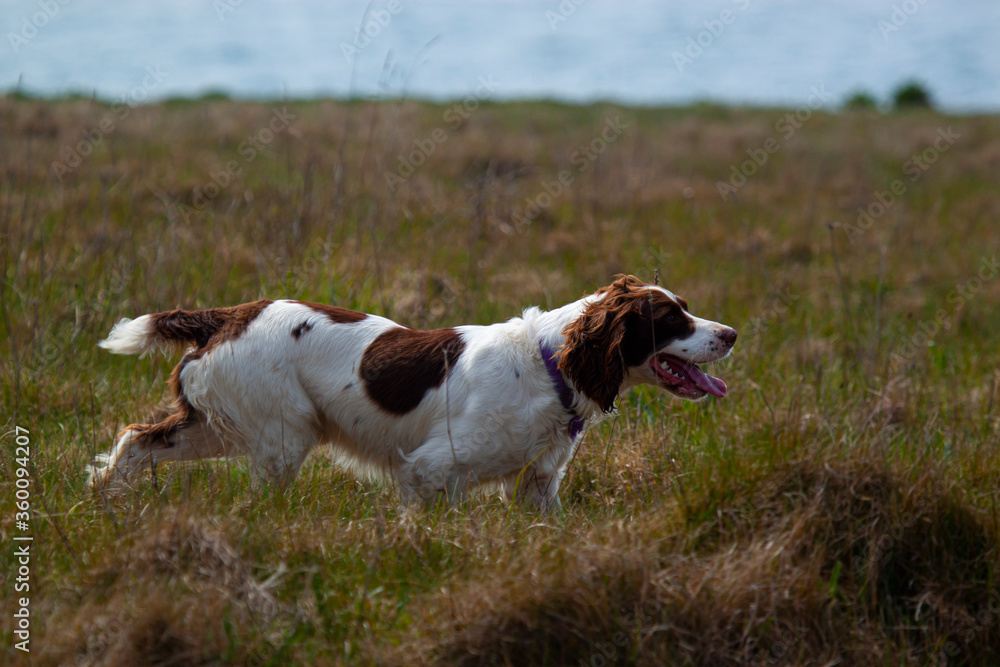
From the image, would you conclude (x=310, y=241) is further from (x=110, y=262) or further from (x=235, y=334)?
(x=235, y=334)

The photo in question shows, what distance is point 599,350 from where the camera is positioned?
10.5 ft

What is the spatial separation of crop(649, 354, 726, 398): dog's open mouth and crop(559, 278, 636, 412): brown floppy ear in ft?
0.65

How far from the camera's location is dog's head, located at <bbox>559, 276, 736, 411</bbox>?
10.5 feet

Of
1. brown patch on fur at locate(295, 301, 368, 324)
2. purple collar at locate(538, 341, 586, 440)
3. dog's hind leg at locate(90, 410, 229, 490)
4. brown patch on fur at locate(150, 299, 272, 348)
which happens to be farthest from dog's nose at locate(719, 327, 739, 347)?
dog's hind leg at locate(90, 410, 229, 490)

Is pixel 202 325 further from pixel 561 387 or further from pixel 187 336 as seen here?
pixel 561 387

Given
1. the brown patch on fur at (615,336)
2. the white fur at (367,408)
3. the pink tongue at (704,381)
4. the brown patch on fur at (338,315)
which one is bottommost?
the white fur at (367,408)

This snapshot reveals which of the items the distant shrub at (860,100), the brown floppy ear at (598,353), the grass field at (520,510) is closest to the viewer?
the grass field at (520,510)

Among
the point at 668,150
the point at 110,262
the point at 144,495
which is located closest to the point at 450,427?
the point at 144,495

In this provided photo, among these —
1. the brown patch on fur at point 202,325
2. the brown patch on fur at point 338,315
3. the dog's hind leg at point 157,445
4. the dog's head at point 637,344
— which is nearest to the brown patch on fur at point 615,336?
the dog's head at point 637,344

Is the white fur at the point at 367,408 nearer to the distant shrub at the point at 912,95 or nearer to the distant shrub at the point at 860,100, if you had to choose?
the distant shrub at the point at 860,100

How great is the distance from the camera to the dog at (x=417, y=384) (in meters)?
3.21

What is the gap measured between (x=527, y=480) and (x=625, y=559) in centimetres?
87

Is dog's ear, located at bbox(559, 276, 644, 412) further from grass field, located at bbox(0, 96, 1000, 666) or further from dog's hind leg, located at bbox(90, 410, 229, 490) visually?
dog's hind leg, located at bbox(90, 410, 229, 490)

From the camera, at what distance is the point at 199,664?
2.22 meters
